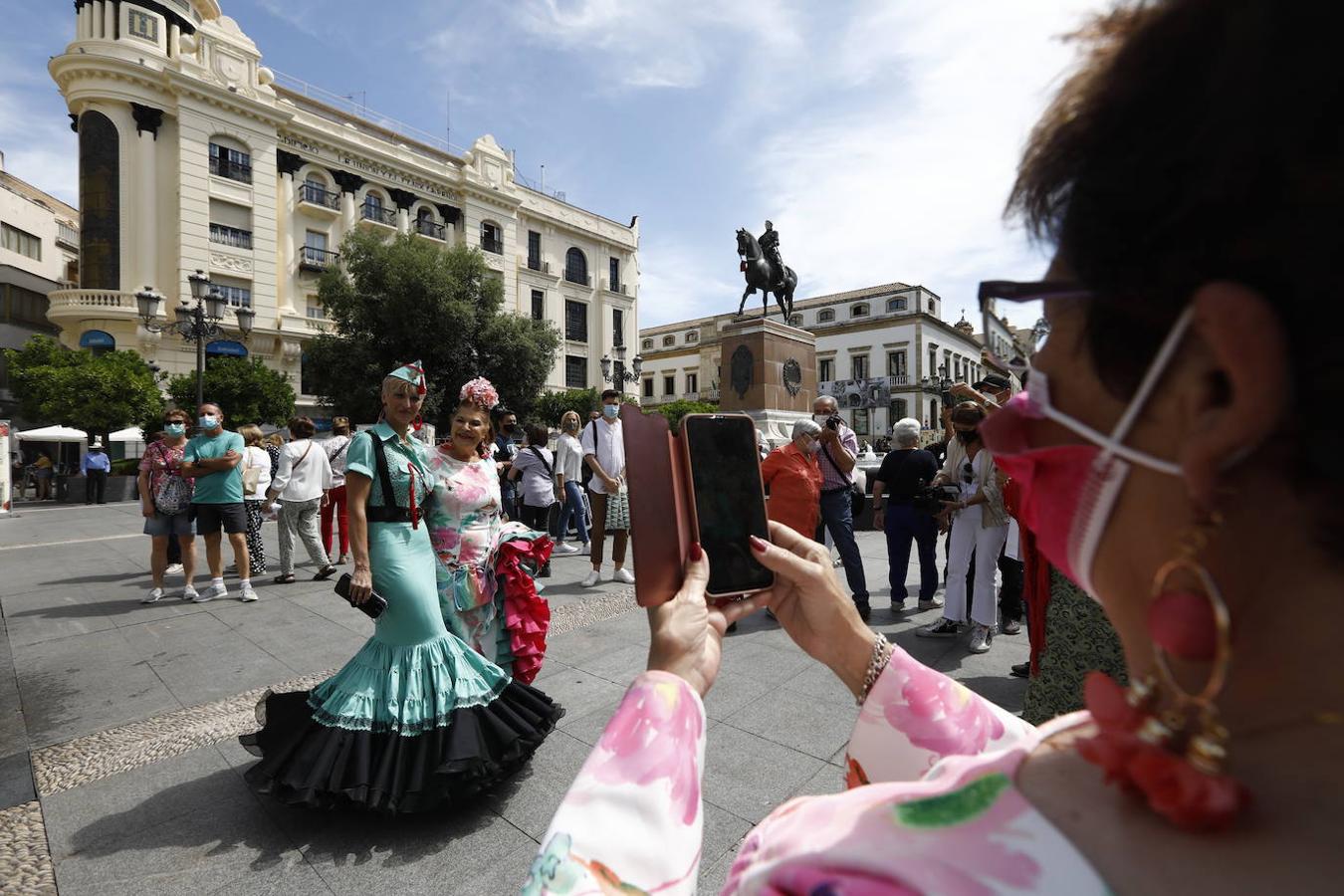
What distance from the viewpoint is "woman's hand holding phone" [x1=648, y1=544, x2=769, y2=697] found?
1009 mm

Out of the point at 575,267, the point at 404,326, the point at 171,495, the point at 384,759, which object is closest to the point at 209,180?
the point at 404,326

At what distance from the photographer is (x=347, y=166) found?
105 feet

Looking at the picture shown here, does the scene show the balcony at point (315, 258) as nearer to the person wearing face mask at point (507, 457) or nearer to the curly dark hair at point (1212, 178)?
the person wearing face mask at point (507, 457)

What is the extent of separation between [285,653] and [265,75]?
35.0 m

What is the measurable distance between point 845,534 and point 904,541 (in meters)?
0.54

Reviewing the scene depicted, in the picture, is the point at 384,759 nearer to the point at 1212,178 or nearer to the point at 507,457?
the point at 1212,178

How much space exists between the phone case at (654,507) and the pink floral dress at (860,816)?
0.64ft

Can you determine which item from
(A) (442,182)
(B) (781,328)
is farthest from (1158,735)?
(A) (442,182)

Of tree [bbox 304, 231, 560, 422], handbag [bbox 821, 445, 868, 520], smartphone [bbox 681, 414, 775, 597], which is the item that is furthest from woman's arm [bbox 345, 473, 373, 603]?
tree [bbox 304, 231, 560, 422]

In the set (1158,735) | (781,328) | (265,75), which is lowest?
(1158,735)

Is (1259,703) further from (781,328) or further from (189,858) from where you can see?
(781,328)

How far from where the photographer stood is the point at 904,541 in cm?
576

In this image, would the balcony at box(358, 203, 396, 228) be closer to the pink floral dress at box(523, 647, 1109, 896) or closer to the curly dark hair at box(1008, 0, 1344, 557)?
the pink floral dress at box(523, 647, 1109, 896)

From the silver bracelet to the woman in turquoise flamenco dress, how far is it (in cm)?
204
